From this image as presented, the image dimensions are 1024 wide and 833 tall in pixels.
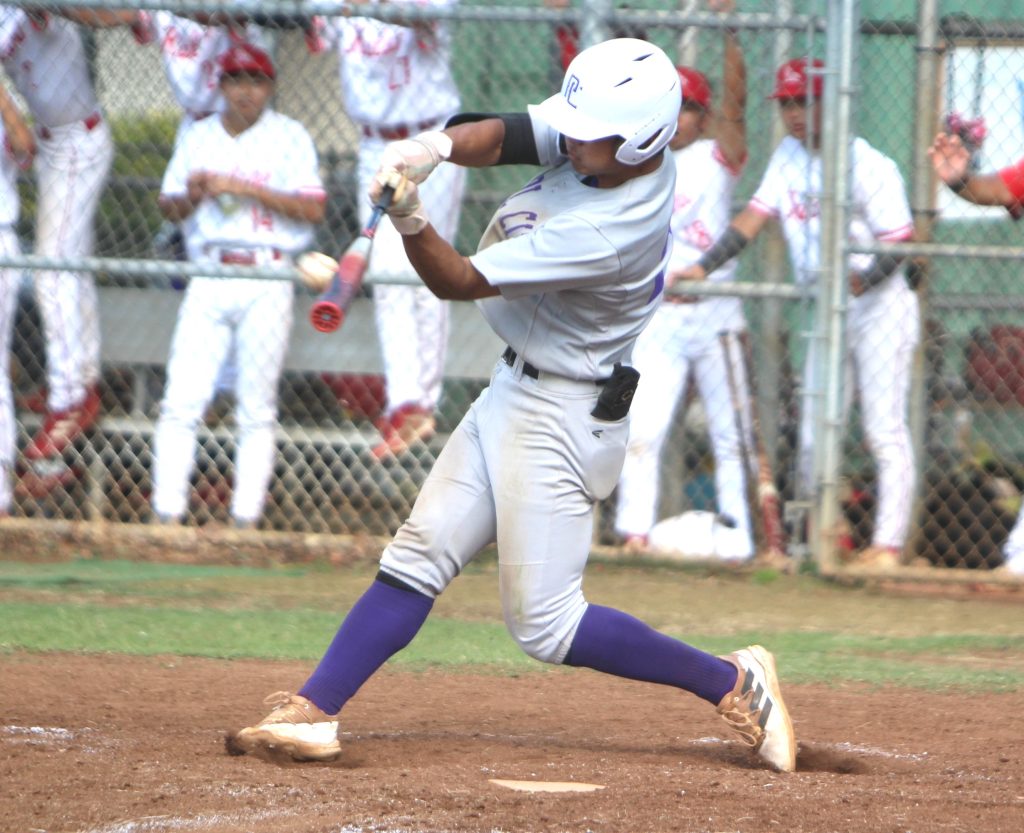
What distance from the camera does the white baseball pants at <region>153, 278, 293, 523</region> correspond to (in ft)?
21.0

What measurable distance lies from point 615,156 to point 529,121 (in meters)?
0.34

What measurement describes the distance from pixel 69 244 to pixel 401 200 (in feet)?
13.1

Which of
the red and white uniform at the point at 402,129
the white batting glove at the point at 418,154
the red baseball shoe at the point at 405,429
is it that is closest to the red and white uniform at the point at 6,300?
the red and white uniform at the point at 402,129

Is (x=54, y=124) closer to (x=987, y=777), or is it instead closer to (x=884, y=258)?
(x=884, y=258)

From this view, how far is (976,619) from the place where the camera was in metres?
5.82

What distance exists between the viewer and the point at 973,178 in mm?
5855

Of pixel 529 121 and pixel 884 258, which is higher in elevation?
pixel 529 121

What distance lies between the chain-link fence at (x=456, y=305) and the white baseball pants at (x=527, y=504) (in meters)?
2.76

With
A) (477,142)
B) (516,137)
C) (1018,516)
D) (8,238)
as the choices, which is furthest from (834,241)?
(8,238)

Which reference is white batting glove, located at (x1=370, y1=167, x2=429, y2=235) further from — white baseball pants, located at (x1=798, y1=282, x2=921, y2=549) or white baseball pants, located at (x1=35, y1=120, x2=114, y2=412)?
white baseball pants, located at (x1=35, y1=120, x2=114, y2=412)

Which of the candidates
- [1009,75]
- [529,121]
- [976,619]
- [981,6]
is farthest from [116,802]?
[981,6]

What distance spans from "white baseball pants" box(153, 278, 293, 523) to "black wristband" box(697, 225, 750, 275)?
176cm

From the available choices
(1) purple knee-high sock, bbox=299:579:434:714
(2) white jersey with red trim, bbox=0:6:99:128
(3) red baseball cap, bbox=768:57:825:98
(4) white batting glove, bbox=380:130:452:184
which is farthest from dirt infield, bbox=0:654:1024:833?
(2) white jersey with red trim, bbox=0:6:99:128

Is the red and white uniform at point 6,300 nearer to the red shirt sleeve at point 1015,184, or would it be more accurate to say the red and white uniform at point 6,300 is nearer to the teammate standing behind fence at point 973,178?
the teammate standing behind fence at point 973,178
